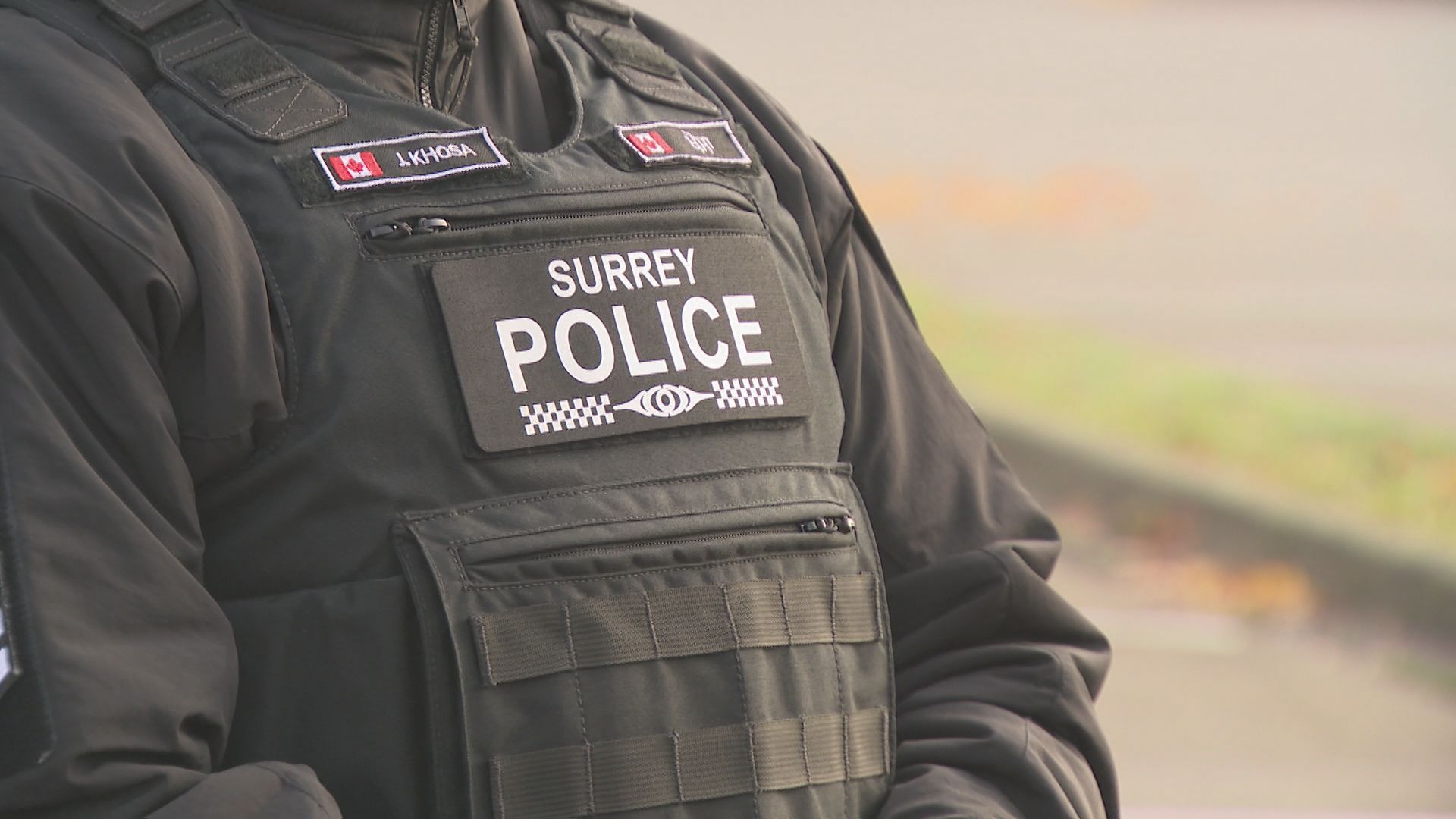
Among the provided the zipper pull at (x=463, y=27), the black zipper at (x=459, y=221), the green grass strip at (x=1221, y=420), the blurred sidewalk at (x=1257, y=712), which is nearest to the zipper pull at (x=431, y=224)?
the black zipper at (x=459, y=221)

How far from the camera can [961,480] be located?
6.29 feet

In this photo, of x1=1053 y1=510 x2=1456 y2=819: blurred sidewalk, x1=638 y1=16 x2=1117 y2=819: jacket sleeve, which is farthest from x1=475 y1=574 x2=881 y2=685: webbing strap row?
x1=1053 y1=510 x2=1456 y2=819: blurred sidewalk

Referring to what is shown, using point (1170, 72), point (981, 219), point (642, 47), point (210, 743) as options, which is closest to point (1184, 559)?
point (981, 219)

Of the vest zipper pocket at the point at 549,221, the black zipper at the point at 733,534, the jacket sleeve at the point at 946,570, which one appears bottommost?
the jacket sleeve at the point at 946,570

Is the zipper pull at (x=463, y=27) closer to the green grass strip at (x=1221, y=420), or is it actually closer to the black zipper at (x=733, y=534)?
the black zipper at (x=733, y=534)

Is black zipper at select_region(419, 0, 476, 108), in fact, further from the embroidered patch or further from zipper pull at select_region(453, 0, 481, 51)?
the embroidered patch

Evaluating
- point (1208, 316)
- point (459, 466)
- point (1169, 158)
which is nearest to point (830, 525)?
point (459, 466)

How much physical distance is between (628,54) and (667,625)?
0.64 m

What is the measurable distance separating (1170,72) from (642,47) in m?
10.2

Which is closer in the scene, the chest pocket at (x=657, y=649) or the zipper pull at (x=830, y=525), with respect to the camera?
the chest pocket at (x=657, y=649)

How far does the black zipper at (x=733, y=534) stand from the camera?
154cm

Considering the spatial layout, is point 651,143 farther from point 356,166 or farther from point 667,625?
point 667,625

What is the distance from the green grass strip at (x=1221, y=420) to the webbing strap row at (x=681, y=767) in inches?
201

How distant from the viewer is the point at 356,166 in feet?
5.17
